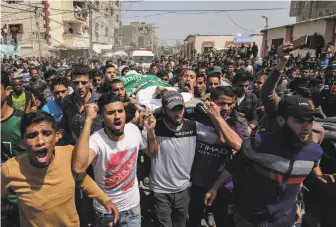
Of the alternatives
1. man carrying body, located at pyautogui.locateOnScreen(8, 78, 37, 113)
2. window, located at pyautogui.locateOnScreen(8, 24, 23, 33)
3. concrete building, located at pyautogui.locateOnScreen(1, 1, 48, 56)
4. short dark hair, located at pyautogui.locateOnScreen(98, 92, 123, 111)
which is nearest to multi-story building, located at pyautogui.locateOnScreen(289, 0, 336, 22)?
man carrying body, located at pyautogui.locateOnScreen(8, 78, 37, 113)

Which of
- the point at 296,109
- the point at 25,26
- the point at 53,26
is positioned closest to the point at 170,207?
the point at 296,109

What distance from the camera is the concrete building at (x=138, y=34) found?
277 ft

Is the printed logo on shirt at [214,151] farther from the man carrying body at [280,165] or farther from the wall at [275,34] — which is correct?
the wall at [275,34]

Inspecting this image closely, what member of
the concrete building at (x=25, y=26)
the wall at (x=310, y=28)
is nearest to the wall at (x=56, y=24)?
the concrete building at (x=25, y=26)

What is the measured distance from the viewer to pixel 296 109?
193 cm

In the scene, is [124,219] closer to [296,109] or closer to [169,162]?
[169,162]

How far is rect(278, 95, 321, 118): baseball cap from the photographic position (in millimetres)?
1914

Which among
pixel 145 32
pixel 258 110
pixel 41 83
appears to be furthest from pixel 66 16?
pixel 145 32

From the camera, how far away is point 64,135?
2.99 m

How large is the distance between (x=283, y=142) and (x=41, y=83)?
6.09m

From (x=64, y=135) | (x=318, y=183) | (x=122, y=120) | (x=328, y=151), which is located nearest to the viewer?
(x=122, y=120)

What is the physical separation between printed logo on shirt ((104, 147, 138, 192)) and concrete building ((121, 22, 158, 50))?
78928 mm

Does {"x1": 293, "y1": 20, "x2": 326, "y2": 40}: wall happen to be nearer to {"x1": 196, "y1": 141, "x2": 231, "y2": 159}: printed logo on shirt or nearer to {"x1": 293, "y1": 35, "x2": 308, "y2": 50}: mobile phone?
{"x1": 293, "y1": 35, "x2": 308, "y2": 50}: mobile phone

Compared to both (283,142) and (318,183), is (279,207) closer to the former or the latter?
(283,142)
